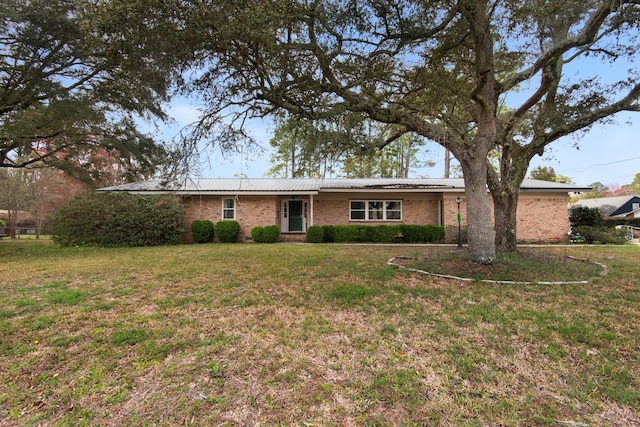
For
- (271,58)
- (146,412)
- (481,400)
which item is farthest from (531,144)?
(146,412)

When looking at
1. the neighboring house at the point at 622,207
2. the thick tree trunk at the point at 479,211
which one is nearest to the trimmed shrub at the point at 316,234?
the thick tree trunk at the point at 479,211

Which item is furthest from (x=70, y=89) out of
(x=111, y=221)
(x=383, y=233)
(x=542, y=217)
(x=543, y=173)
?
(x=543, y=173)

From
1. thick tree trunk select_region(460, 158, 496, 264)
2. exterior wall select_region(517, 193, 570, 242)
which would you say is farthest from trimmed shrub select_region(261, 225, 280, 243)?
exterior wall select_region(517, 193, 570, 242)

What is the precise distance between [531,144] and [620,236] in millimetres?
10566

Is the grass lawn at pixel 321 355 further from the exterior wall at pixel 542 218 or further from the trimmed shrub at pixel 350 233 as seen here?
the exterior wall at pixel 542 218

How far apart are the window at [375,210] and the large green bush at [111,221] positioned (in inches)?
335

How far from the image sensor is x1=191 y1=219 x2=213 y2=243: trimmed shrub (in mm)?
13867

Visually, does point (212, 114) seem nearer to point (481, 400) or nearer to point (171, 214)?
point (481, 400)

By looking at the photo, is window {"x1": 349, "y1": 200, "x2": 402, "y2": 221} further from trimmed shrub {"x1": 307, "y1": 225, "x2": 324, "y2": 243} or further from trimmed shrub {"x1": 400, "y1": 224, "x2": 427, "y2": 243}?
trimmed shrub {"x1": 307, "y1": 225, "x2": 324, "y2": 243}

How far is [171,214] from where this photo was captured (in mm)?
13359

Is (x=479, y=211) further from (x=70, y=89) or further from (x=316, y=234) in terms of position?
(x=70, y=89)

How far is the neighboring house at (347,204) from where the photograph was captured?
14.1m

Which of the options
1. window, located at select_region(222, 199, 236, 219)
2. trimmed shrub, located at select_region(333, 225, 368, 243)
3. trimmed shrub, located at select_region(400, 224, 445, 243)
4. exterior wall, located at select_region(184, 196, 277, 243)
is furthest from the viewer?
window, located at select_region(222, 199, 236, 219)

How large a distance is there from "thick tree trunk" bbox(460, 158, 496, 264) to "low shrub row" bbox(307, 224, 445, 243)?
7167mm
